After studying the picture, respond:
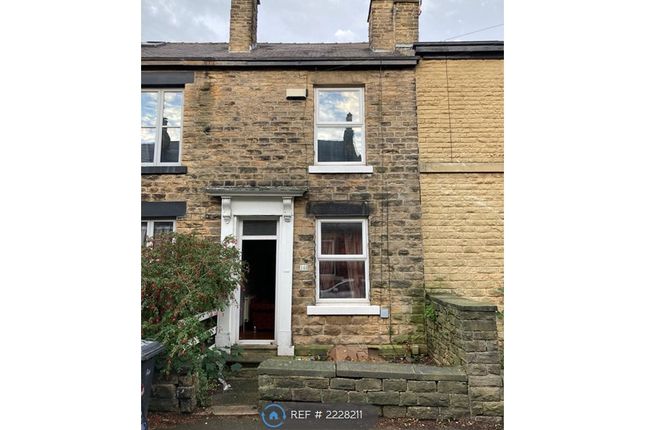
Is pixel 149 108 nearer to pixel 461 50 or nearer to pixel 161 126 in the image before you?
pixel 161 126

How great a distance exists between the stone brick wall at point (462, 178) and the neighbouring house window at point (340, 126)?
1.20m

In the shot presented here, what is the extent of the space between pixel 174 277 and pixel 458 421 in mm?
4141

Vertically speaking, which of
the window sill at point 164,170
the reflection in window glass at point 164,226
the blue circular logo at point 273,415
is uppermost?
the window sill at point 164,170

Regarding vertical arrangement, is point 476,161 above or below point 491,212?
above

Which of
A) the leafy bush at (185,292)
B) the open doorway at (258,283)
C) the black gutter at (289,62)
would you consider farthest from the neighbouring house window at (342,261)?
the black gutter at (289,62)

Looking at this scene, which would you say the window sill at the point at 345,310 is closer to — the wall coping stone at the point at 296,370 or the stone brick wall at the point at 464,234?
the stone brick wall at the point at 464,234

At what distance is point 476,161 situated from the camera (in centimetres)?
713

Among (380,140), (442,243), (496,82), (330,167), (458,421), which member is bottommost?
(458,421)

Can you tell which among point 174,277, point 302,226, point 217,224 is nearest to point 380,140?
point 302,226

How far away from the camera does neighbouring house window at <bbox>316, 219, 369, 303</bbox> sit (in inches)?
277

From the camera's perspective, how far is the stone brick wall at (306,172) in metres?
6.84

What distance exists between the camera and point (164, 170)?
23.5 ft

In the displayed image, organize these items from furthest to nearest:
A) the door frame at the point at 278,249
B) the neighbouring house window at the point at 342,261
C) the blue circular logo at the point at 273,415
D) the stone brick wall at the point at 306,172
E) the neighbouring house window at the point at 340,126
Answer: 1. the neighbouring house window at the point at 340,126
2. the neighbouring house window at the point at 342,261
3. the stone brick wall at the point at 306,172
4. the door frame at the point at 278,249
5. the blue circular logo at the point at 273,415

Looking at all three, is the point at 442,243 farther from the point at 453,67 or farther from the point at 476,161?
the point at 453,67
